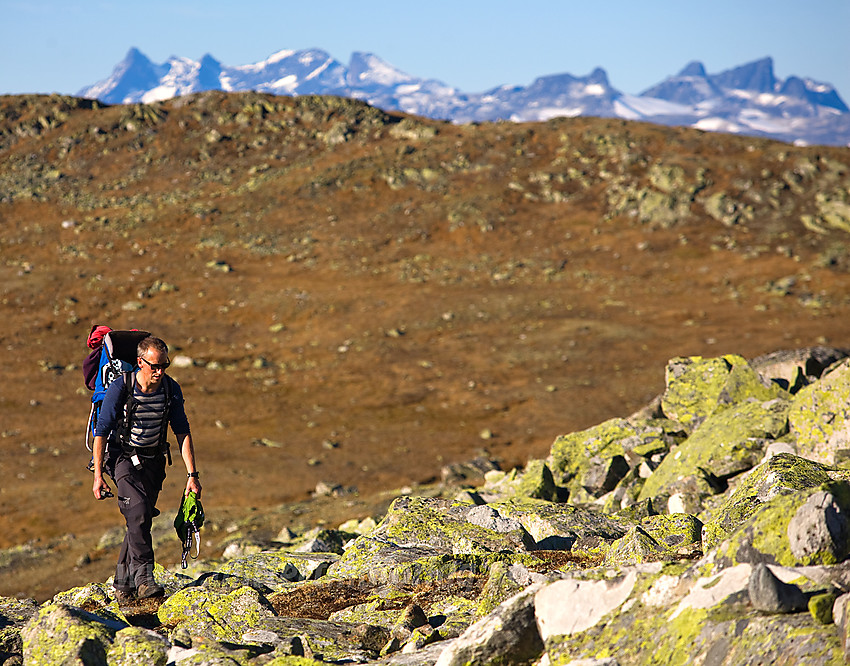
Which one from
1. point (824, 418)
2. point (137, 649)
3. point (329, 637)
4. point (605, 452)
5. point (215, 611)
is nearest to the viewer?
point (137, 649)

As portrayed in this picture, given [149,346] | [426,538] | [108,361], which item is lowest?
[426,538]

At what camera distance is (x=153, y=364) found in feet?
21.7

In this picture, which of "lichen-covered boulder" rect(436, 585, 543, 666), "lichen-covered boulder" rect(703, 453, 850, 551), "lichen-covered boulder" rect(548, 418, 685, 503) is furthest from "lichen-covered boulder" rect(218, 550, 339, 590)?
"lichen-covered boulder" rect(548, 418, 685, 503)

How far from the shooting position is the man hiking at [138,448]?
6742mm

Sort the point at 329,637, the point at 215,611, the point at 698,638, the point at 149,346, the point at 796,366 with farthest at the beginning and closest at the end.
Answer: the point at 796,366 < the point at 149,346 < the point at 215,611 < the point at 329,637 < the point at 698,638

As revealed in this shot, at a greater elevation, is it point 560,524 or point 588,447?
point 560,524

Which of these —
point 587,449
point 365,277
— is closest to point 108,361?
point 587,449

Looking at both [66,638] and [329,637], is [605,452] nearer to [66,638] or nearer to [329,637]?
[329,637]

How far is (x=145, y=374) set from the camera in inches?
265

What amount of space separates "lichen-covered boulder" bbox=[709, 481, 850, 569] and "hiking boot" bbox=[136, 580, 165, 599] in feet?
17.5

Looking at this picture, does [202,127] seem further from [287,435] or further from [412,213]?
[287,435]

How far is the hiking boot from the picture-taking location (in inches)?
270

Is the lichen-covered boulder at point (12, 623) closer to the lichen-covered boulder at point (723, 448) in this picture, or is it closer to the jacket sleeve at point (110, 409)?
the jacket sleeve at point (110, 409)

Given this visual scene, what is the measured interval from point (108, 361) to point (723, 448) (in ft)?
27.0
